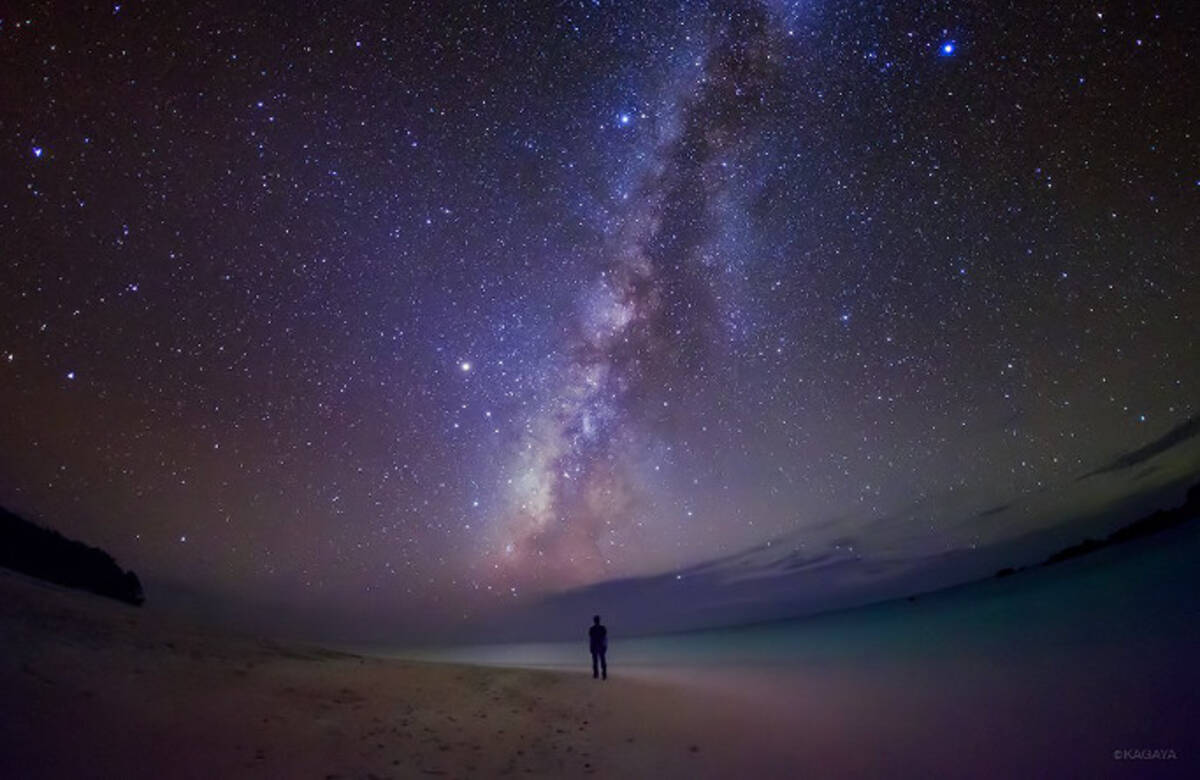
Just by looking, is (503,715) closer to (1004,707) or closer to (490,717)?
(490,717)

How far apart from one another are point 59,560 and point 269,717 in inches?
1232

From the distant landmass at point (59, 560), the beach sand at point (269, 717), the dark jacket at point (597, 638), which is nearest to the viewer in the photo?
the beach sand at point (269, 717)

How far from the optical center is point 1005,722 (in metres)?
9.60

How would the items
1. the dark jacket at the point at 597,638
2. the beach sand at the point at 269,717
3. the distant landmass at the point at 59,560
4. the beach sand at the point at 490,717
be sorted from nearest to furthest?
the beach sand at the point at 269,717
the beach sand at the point at 490,717
the dark jacket at the point at 597,638
the distant landmass at the point at 59,560

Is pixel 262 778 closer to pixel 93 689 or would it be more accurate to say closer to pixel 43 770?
pixel 43 770

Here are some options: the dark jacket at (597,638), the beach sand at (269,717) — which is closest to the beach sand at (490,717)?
the beach sand at (269,717)

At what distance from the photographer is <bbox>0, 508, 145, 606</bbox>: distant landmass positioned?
1077 inches

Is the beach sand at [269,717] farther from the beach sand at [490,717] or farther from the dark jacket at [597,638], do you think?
the dark jacket at [597,638]

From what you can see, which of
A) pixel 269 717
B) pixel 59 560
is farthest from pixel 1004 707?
pixel 59 560

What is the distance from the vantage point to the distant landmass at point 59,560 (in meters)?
27.3

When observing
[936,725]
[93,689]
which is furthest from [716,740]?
[93,689]

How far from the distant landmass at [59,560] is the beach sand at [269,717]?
Answer: 828 inches

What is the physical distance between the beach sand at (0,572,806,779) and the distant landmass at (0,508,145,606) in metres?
21.0

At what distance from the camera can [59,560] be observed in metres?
29.0
